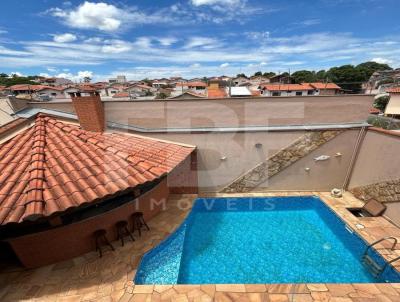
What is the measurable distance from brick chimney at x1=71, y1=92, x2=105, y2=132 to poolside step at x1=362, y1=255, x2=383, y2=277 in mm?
14548

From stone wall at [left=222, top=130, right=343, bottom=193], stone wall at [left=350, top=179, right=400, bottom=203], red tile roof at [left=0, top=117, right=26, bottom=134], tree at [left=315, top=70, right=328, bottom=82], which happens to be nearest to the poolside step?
stone wall at [left=350, top=179, right=400, bottom=203]

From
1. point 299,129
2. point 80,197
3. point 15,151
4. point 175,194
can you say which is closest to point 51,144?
point 15,151

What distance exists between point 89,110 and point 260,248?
11.6 metres

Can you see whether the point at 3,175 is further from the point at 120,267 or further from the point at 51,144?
the point at 120,267

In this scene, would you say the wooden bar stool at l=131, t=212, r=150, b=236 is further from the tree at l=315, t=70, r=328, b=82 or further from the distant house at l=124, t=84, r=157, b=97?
the tree at l=315, t=70, r=328, b=82

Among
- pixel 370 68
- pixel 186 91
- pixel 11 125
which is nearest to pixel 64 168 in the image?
pixel 11 125

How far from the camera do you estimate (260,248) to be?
991 centimetres

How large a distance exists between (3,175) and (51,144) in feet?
7.08

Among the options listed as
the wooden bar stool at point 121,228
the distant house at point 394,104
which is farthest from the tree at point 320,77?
the wooden bar stool at point 121,228

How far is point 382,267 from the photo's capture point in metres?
8.16

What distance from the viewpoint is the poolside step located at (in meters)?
8.14

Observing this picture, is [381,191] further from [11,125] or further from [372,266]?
[11,125]

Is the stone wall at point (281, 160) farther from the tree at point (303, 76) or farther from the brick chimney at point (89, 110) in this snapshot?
the tree at point (303, 76)

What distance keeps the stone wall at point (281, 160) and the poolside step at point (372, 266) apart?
6.27 m
